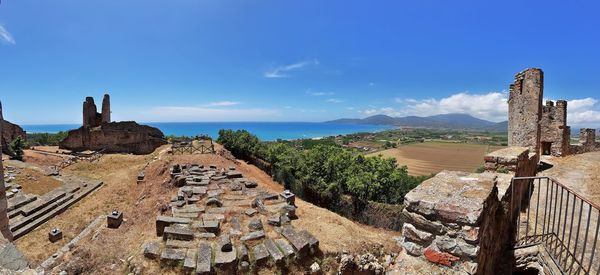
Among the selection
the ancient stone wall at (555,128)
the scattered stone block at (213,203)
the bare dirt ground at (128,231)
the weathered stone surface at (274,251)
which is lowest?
the bare dirt ground at (128,231)

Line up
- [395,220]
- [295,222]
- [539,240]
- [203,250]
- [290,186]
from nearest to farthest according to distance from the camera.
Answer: [539,240] → [203,250] → [295,222] → [395,220] → [290,186]

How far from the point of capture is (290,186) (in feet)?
74.9

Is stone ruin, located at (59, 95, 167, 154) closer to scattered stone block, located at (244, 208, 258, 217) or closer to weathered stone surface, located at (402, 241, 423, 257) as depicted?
scattered stone block, located at (244, 208, 258, 217)

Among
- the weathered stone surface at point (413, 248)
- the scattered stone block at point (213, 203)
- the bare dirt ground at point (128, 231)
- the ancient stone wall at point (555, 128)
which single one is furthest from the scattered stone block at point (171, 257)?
the ancient stone wall at point (555, 128)

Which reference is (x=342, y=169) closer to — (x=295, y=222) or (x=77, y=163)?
(x=295, y=222)

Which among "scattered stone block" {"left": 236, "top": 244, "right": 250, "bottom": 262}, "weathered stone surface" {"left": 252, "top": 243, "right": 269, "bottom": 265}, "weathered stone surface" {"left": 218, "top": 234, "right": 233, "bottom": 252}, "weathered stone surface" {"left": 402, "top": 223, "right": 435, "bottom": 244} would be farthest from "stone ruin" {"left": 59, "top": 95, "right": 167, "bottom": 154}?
"weathered stone surface" {"left": 402, "top": 223, "right": 435, "bottom": 244}

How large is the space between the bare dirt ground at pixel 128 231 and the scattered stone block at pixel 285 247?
3.77ft

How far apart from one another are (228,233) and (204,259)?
1.35 metres

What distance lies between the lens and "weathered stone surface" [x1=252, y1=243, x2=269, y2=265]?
6.61m

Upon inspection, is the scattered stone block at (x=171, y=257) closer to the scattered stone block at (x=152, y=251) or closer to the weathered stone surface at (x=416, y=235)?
the scattered stone block at (x=152, y=251)

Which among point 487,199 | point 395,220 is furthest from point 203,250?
point 395,220

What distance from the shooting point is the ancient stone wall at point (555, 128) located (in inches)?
528

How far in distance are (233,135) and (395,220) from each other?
19.2 m

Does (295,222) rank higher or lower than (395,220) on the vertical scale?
higher
